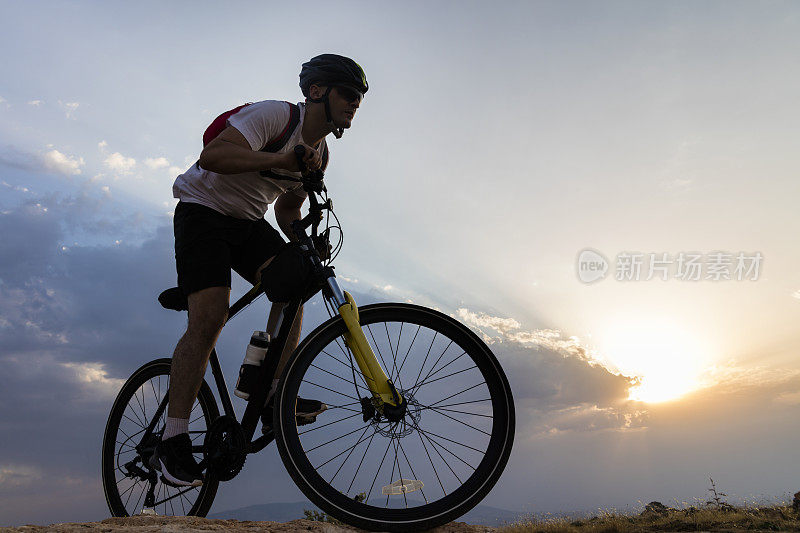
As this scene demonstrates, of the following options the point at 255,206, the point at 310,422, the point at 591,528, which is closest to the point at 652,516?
the point at 591,528

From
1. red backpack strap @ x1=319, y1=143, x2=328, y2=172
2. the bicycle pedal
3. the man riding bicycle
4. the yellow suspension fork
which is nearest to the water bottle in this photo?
the man riding bicycle

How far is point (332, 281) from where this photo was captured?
2.95 m

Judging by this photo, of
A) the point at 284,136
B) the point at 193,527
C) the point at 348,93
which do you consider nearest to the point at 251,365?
the point at 193,527

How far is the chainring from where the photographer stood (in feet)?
10.5

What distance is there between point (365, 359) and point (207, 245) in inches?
56.3

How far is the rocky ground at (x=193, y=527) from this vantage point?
2.84 metres

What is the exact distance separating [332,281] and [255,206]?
994mm

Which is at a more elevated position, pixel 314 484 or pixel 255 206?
pixel 255 206

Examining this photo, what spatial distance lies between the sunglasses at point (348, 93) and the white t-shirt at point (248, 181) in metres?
0.29

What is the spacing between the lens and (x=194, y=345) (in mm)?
3230

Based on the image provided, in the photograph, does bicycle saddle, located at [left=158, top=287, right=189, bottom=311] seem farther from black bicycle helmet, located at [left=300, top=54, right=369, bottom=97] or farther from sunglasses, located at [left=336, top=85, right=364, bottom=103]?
sunglasses, located at [left=336, top=85, right=364, bottom=103]

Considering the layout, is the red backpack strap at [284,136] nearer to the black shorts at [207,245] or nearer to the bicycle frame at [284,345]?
the bicycle frame at [284,345]

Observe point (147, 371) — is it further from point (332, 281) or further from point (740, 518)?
point (740, 518)

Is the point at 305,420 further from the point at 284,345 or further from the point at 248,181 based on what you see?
the point at 248,181
